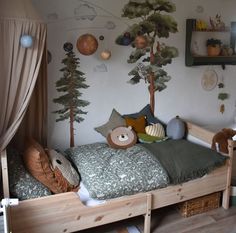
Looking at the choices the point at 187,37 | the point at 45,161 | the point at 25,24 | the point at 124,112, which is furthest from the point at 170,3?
the point at 45,161

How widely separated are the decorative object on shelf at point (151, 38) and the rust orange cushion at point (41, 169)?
136 cm

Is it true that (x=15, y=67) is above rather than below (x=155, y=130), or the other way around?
above

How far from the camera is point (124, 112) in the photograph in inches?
125

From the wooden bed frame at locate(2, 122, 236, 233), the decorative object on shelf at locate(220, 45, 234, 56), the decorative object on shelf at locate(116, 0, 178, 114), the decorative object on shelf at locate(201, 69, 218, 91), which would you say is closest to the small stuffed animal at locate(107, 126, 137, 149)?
the decorative object on shelf at locate(116, 0, 178, 114)

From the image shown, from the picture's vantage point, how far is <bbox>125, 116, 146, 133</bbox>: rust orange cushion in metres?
3.05

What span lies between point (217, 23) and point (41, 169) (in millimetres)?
2575

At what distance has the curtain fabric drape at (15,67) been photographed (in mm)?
1905

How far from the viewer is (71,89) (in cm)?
286

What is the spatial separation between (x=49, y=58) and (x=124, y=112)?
0.97 meters

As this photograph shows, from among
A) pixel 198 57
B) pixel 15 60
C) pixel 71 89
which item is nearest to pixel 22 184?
pixel 15 60

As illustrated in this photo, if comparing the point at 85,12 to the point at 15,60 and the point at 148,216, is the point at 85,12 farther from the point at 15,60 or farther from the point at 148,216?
the point at 148,216

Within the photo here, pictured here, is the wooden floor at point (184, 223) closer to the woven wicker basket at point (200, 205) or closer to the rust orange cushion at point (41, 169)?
the woven wicker basket at point (200, 205)

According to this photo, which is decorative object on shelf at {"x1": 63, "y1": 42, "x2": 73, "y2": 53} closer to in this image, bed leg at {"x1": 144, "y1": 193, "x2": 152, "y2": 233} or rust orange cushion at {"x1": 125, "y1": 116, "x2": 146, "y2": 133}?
rust orange cushion at {"x1": 125, "y1": 116, "x2": 146, "y2": 133}

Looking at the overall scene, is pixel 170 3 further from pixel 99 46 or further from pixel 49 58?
pixel 49 58
